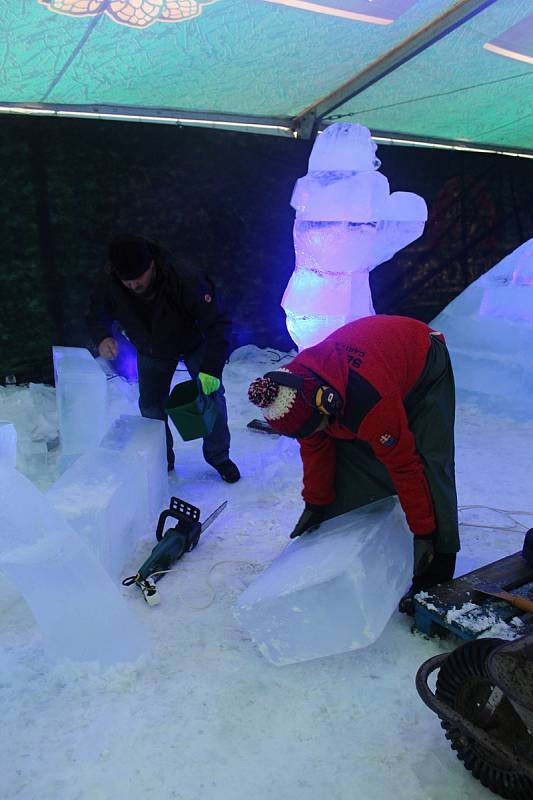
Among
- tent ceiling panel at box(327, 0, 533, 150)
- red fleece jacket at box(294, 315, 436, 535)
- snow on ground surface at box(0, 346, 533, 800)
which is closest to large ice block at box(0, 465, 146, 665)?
snow on ground surface at box(0, 346, 533, 800)

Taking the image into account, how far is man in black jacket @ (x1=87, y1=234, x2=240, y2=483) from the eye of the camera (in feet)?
8.67

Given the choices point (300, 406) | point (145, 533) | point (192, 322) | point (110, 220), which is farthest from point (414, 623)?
point (110, 220)

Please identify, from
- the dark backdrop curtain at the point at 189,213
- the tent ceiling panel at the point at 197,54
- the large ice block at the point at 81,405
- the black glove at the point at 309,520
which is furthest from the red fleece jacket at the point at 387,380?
the dark backdrop curtain at the point at 189,213

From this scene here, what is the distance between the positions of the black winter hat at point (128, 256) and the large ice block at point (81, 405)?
0.88m

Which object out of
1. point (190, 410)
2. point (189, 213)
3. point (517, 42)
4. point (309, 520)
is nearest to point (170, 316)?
point (190, 410)

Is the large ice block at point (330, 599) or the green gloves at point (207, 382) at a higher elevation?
the green gloves at point (207, 382)

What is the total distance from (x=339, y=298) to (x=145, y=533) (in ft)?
6.88

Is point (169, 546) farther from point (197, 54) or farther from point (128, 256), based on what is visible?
point (197, 54)

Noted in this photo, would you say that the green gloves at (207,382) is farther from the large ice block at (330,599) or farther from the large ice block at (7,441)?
the large ice block at (330,599)

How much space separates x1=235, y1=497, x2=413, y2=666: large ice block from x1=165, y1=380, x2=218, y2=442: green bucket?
96cm

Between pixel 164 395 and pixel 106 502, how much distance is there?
1129 mm

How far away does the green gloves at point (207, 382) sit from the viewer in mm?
2785

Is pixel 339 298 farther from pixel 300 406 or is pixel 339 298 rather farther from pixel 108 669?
pixel 108 669

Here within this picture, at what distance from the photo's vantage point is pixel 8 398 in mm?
4434
